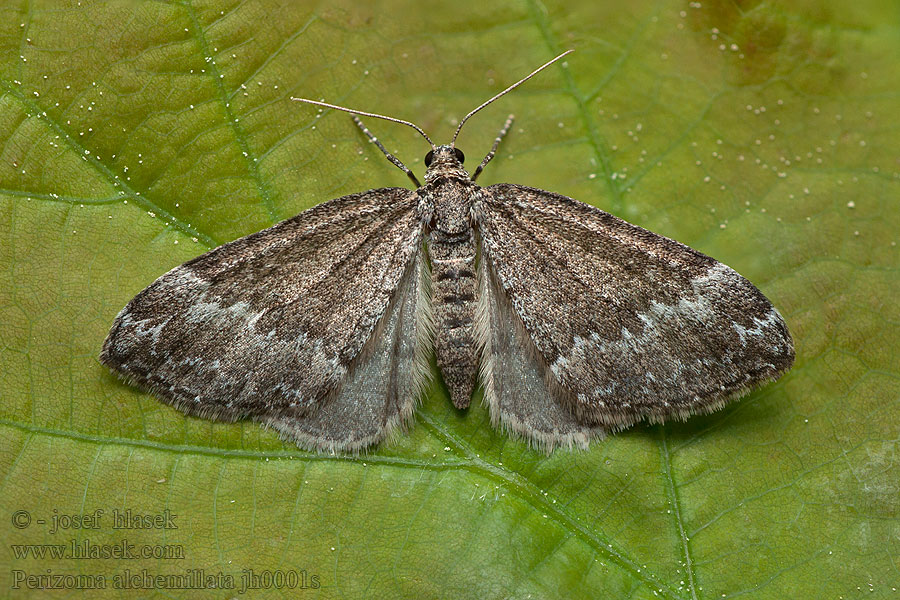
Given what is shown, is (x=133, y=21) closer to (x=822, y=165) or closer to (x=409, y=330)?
(x=409, y=330)

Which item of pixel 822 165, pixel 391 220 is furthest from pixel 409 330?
pixel 822 165

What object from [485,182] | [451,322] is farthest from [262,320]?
[485,182]

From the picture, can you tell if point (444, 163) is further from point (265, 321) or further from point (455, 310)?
point (265, 321)

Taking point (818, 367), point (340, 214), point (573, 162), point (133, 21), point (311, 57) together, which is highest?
point (133, 21)

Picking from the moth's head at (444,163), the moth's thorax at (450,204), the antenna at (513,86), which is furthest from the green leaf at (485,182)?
the moth's thorax at (450,204)

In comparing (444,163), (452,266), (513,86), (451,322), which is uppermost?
(513,86)
